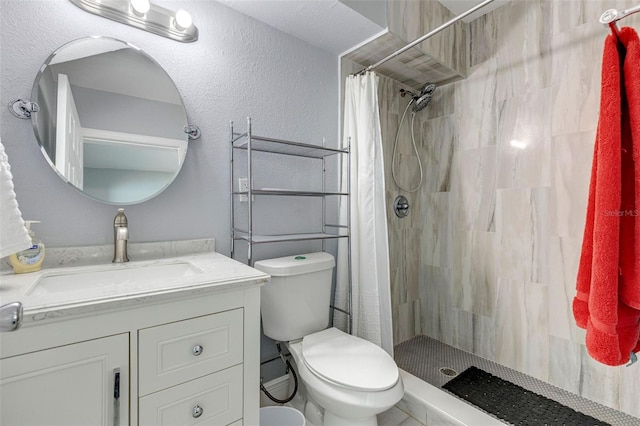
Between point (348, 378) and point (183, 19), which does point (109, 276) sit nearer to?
point (348, 378)

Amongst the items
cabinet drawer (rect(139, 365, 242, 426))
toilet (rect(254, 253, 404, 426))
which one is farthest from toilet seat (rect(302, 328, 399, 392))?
cabinet drawer (rect(139, 365, 242, 426))

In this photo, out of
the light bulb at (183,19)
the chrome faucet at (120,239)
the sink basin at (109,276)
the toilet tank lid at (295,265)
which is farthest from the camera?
the toilet tank lid at (295,265)

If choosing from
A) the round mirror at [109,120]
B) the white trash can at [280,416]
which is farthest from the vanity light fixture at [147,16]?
the white trash can at [280,416]

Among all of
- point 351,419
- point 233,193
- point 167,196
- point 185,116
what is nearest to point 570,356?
point 351,419

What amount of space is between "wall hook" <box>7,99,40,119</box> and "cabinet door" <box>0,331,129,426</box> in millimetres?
913

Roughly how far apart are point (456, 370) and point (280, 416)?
119cm

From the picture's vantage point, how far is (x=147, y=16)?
4.48 feet

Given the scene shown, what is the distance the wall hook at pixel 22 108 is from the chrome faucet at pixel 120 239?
48 cm

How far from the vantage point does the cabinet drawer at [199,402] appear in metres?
0.91

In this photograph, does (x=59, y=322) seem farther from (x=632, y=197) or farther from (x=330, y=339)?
(x=632, y=197)

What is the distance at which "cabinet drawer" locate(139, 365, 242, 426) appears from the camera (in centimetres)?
91

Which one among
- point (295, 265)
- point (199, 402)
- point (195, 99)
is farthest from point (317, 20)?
point (199, 402)

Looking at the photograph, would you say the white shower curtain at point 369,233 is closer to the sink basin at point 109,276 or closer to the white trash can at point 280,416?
the white trash can at point 280,416

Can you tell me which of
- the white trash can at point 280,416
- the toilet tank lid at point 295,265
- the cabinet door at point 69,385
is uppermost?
the toilet tank lid at point 295,265
